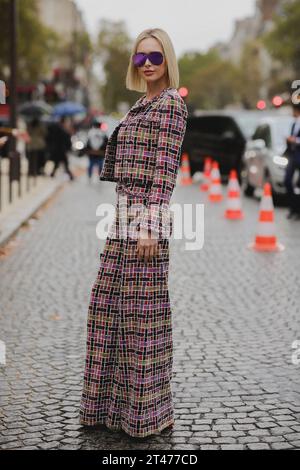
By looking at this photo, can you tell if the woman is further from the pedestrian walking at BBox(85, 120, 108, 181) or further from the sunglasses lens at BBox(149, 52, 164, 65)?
the pedestrian walking at BBox(85, 120, 108, 181)

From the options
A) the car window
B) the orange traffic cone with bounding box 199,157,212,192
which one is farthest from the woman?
the orange traffic cone with bounding box 199,157,212,192

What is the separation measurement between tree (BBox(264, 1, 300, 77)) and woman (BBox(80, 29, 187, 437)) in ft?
193

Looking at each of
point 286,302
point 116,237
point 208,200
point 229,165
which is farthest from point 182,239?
point 229,165

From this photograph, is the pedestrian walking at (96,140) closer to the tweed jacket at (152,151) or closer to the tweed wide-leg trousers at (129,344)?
the tweed jacket at (152,151)

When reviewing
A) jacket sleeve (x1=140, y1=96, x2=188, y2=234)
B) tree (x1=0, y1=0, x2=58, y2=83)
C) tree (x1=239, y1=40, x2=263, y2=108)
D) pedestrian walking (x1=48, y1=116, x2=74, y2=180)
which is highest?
tree (x1=239, y1=40, x2=263, y2=108)

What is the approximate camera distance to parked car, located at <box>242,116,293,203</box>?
16.7m

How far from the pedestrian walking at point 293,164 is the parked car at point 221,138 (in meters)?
8.23

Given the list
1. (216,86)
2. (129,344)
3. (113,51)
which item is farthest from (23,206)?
(216,86)

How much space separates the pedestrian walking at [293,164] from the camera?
13953 mm

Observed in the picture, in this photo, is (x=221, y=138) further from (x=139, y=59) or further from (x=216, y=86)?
(x=216, y=86)

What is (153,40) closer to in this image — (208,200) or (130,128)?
(130,128)

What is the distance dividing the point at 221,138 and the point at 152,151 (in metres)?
19.9

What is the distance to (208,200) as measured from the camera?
18.8m
